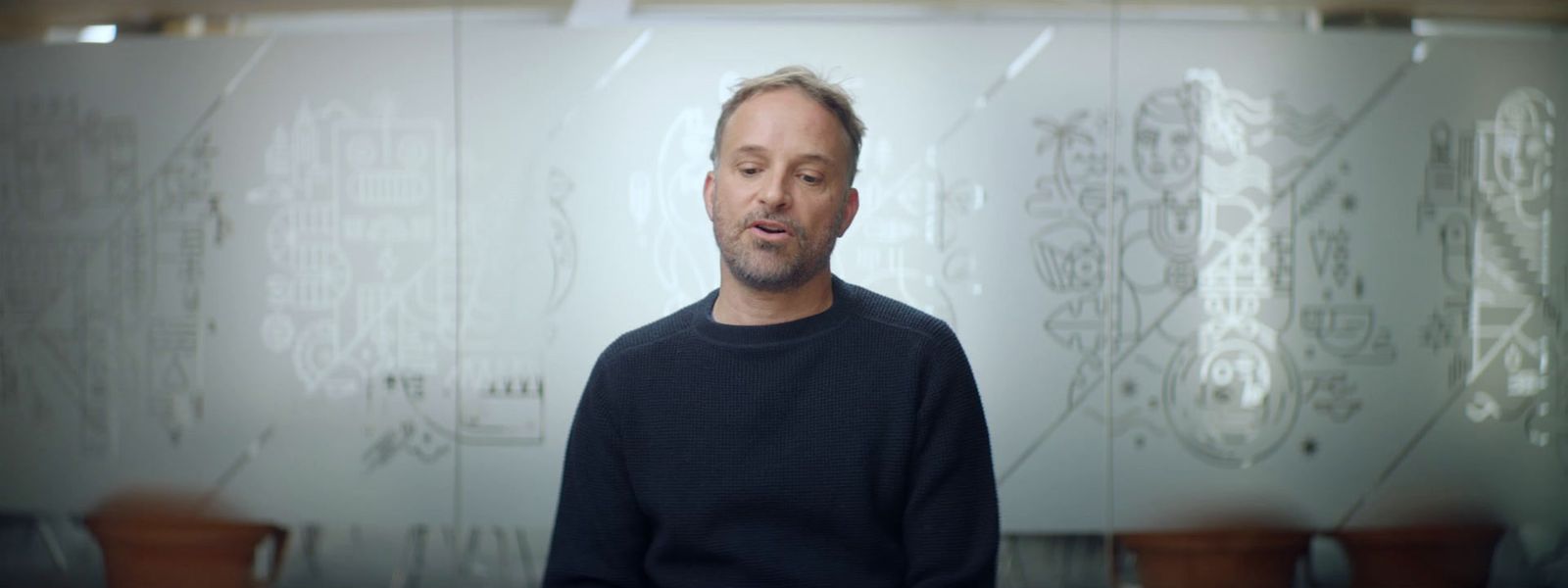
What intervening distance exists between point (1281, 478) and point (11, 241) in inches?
132

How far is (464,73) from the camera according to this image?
286 centimetres

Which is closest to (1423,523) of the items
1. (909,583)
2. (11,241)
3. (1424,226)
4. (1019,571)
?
(1424,226)

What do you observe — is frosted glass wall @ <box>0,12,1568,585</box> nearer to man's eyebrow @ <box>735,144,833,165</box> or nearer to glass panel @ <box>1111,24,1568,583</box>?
glass panel @ <box>1111,24,1568,583</box>

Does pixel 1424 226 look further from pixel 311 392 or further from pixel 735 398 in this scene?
pixel 311 392

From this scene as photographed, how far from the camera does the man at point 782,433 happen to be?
1.61 metres

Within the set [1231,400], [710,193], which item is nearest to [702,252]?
[710,193]

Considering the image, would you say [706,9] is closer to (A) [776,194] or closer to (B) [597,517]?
(A) [776,194]

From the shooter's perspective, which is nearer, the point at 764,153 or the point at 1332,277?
the point at 764,153

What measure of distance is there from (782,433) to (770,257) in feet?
0.84

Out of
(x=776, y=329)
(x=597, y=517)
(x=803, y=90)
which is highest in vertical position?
(x=803, y=90)

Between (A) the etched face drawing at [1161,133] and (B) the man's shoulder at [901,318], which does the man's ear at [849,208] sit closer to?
(B) the man's shoulder at [901,318]

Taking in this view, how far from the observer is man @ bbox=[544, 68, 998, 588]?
161cm

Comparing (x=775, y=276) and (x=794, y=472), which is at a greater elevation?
(x=775, y=276)

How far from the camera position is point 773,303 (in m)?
1.70
